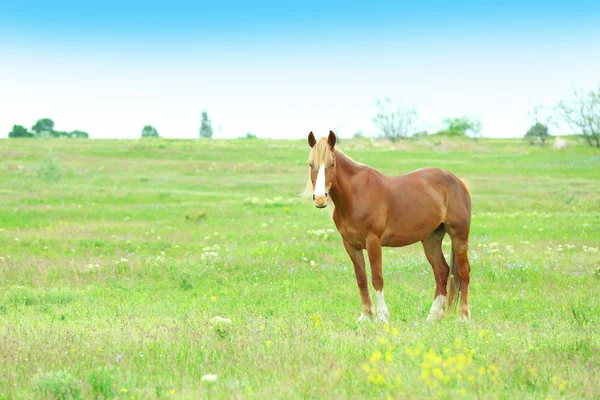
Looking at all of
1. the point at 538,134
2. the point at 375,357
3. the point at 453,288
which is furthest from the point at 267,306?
the point at 538,134

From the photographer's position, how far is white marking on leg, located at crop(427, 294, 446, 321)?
34.2 ft

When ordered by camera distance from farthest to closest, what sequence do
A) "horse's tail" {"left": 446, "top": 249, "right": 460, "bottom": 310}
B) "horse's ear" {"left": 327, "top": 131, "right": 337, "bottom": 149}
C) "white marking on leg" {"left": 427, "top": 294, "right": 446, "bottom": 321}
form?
"horse's tail" {"left": 446, "top": 249, "right": 460, "bottom": 310}, "white marking on leg" {"left": 427, "top": 294, "right": 446, "bottom": 321}, "horse's ear" {"left": 327, "top": 131, "right": 337, "bottom": 149}

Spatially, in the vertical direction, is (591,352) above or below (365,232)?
below

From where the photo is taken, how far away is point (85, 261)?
1667cm

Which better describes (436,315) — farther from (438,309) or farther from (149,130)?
(149,130)

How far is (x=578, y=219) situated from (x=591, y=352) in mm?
18477

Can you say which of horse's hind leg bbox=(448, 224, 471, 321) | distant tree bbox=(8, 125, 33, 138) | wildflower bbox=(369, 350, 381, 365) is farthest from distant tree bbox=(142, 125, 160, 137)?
wildflower bbox=(369, 350, 381, 365)

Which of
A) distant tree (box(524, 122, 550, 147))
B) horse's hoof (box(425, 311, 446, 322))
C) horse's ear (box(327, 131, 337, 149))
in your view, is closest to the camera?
horse's ear (box(327, 131, 337, 149))

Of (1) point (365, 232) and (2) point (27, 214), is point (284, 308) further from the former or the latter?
(2) point (27, 214)

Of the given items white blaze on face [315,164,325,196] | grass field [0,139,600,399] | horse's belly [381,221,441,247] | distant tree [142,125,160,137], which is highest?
distant tree [142,125,160,137]

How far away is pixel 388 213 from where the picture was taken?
10242mm

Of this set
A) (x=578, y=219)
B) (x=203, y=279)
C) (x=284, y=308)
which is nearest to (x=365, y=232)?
(x=284, y=308)

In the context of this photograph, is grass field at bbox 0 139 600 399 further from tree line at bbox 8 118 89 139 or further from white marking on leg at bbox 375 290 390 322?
tree line at bbox 8 118 89 139

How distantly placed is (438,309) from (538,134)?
286 ft
